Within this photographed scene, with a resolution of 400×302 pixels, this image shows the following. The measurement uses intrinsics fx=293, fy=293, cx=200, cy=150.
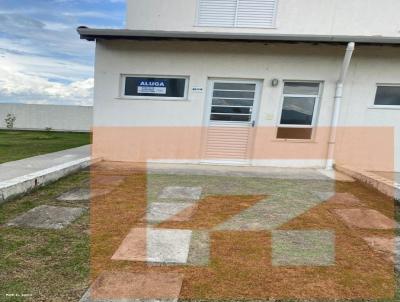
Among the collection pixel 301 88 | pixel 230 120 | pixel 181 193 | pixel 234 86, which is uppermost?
pixel 301 88

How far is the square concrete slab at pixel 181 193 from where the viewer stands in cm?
512

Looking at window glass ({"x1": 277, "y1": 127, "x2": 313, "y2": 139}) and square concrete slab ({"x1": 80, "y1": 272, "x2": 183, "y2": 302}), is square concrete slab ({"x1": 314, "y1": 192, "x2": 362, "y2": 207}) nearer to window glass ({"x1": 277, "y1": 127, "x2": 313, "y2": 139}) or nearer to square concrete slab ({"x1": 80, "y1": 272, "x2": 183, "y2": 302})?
window glass ({"x1": 277, "y1": 127, "x2": 313, "y2": 139})

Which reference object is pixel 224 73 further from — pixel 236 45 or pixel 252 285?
pixel 252 285

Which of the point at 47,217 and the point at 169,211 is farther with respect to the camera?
the point at 169,211

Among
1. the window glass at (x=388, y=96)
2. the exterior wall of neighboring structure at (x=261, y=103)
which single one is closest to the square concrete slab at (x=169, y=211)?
the exterior wall of neighboring structure at (x=261, y=103)

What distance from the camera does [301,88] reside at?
8.11 m

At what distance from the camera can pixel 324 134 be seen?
26.5 feet

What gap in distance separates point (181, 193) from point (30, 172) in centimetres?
328

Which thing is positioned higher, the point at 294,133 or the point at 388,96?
the point at 388,96

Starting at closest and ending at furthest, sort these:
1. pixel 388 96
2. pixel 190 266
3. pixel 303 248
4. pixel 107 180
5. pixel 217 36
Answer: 1. pixel 190 266
2. pixel 303 248
3. pixel 107 180
4. pixel 217 36
5. pixel 388 96

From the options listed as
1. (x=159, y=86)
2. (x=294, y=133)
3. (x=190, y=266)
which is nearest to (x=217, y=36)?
(x=159, y=86)

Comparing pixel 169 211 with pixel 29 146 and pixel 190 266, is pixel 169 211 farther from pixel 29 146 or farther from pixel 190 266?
pixel 29 146

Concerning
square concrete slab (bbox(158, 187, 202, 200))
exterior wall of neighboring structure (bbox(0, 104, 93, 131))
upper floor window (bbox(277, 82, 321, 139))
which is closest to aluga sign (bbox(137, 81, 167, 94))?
upper floor window (bbox(277, 82, 321, 139))

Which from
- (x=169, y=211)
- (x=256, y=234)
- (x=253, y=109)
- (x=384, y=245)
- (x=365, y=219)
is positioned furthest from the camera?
(x=253, y=109)
